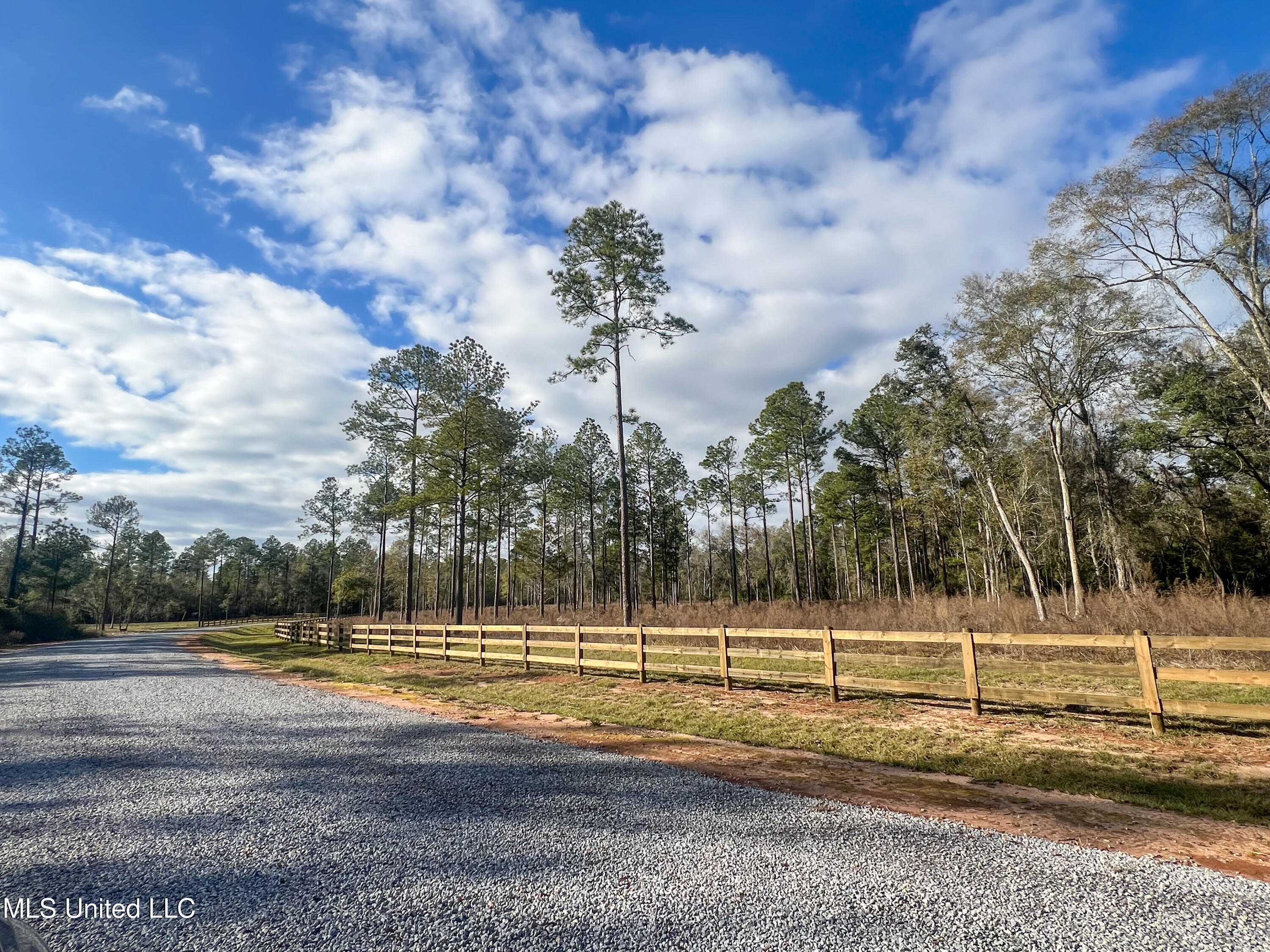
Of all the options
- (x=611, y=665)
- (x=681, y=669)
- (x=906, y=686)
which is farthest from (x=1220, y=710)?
(x=611, y=665)

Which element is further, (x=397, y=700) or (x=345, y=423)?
(x=345, y=423)

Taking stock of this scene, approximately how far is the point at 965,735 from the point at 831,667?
2339 mm

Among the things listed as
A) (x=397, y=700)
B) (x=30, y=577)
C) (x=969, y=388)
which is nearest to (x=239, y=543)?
(x=30, y=577)

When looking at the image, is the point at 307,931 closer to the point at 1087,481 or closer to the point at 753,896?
the point at 753,896

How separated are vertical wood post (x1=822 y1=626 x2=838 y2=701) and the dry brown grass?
696cm

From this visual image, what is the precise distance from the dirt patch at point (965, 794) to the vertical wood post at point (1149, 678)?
273mm

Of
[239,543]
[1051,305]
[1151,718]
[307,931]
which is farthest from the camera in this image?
[239,543]

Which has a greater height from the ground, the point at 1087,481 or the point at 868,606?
the point at 1087,481

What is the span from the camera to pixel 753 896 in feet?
10.6

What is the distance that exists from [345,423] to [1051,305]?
26031 mm

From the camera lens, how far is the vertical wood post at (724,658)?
1026 cm

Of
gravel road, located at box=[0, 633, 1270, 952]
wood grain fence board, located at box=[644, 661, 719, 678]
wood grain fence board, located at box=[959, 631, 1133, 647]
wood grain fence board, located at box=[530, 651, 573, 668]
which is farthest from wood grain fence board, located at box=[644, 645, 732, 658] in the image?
gravel road, located at box=[0, 633, 1270, 952]

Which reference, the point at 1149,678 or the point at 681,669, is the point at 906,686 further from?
the point at 681,669

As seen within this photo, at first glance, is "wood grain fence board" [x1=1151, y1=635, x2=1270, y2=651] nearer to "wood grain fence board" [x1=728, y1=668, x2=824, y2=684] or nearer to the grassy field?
the grassy field
